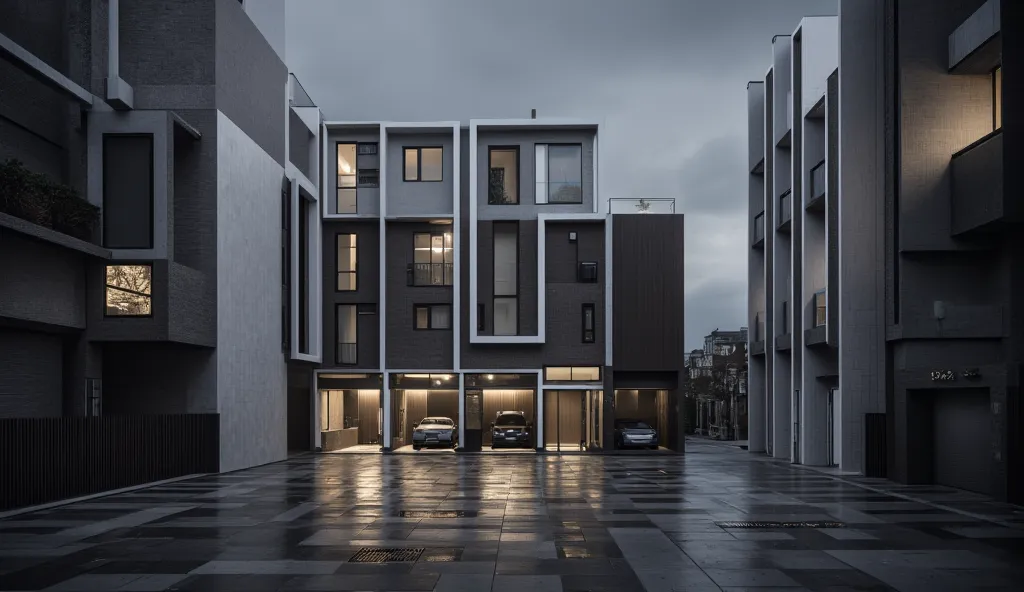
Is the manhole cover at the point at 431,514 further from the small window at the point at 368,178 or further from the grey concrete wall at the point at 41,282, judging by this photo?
the small window at the point at 368,178

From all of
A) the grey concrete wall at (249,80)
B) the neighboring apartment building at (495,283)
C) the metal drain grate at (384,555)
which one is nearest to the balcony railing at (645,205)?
the neighboring apartment building at (495,283)

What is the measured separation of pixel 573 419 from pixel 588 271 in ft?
20.5

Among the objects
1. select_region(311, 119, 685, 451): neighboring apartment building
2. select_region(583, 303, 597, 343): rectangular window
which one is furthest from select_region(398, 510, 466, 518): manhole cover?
select_region(583, 303, 597, 343): rectangular window

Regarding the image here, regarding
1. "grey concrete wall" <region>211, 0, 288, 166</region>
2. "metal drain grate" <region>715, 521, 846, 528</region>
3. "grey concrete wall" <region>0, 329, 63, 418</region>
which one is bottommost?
"metal drain grate" <region>715, 521, 846, 528</region>

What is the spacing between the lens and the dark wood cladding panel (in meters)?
39.1

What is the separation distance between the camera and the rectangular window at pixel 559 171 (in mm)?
39969

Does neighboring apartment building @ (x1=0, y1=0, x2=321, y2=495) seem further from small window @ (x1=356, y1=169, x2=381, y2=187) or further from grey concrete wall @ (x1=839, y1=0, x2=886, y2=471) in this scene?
grey concrete wall @ (x1=839, y1=0, x2=886, y2=471)

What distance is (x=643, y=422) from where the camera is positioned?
132 feet

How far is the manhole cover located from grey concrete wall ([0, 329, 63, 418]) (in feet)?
34.2

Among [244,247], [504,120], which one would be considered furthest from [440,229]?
[244,247]

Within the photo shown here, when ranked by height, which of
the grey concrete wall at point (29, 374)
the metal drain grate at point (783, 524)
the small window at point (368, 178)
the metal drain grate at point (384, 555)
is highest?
the small window at point (368, 178)

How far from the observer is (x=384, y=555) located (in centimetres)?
1270

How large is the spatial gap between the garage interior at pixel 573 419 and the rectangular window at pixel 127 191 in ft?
63.5

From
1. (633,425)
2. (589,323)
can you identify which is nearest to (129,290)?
(589,323)
